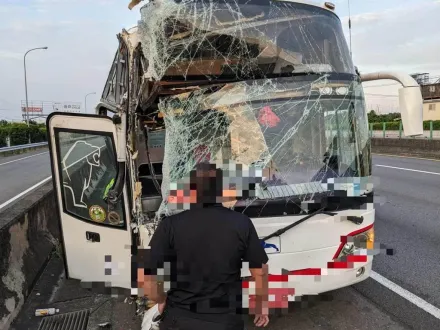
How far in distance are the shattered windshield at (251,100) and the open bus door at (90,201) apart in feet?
2.12

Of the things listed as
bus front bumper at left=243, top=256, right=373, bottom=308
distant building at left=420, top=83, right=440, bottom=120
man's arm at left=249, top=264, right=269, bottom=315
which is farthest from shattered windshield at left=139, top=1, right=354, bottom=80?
distant building at left=420, top=83, right=440, bottom=120

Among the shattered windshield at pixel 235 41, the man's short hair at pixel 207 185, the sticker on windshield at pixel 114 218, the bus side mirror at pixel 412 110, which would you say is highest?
the shattered windshield at pixel 235 41

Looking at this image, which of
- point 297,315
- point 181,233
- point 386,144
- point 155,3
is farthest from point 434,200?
point 386,144

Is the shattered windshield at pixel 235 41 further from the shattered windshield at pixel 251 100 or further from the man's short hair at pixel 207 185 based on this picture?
the man's short hair at pixel 207 185

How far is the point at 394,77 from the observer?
385cm

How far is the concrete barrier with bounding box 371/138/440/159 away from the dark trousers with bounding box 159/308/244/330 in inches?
652

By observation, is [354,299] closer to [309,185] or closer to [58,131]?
[309,185]

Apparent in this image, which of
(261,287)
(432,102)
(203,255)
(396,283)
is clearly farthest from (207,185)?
(432,102)

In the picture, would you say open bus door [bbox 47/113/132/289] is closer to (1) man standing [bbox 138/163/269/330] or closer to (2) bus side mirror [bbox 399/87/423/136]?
(1) man standing [bbox 138/163/269/330]

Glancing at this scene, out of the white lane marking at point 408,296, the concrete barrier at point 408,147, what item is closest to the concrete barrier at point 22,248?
the white lane marking at point 408,296

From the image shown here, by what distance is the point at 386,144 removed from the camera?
2394 centimetres

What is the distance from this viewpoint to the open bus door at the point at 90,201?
3.92 m

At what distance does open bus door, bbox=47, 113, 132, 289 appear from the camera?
12.9ft

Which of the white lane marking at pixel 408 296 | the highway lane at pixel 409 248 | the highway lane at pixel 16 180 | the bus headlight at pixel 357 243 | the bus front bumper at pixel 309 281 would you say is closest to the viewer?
the bus front bumper at pixel 309 281
